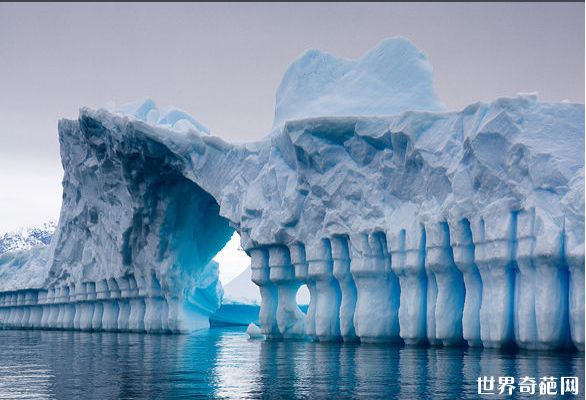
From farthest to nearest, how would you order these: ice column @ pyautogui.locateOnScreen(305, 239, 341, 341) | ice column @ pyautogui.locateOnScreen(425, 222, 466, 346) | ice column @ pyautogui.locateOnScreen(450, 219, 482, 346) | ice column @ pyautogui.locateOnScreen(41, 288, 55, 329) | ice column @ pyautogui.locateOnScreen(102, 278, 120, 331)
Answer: ice column @ pyautogui.locateOnScreen(41, 288, 55, 329) < ice column @ pyautogui.locateOnScreen(102, 278, 120, 331) < ice column @ pyautogui.locateOnScreen(305, 239, 341, 341) < ice column @ pyautogui.locateOnScreen(425, 222, 466, 346) < ice column @ pyautogui.locateOnScreen(450, 219, 482, 346)

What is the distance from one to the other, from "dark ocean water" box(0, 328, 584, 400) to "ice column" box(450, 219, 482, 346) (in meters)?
0.85

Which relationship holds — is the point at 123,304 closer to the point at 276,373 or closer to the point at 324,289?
the point at 324,289

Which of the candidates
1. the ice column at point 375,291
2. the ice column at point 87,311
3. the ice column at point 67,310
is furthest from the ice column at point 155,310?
the ice column at point 375,291

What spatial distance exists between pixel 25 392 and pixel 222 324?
132 ft

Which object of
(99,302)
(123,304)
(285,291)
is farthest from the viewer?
(99,302)

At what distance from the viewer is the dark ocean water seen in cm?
999

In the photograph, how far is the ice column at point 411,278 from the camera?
1997 centimetres

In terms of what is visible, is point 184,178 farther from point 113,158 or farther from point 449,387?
point 449,387

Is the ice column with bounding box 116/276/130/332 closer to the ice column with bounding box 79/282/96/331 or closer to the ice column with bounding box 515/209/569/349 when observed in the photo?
the ice column with bounding box 79/282/96/331

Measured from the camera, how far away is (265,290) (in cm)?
2625

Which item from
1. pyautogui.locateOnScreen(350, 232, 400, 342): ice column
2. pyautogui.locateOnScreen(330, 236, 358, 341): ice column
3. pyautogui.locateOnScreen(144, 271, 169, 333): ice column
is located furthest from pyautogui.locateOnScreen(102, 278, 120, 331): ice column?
pyautogui.locateOnScreen(350, 232, 400, 342): ice column

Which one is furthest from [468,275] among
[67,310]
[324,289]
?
[67,310]

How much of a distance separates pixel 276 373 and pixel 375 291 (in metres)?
9.09

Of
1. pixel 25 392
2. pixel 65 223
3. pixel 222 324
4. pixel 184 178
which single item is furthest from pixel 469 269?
pixel 222 324
